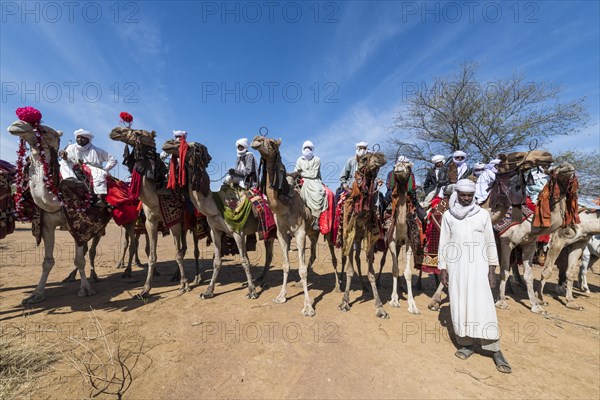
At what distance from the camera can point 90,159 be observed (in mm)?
6707

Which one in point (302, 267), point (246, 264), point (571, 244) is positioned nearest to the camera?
point (302, 267)

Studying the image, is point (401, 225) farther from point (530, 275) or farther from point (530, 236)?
point (530, 275)

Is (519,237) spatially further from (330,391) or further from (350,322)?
(330,391)

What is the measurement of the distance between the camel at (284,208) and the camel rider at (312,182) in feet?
0.57

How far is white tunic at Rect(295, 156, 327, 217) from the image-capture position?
614cm

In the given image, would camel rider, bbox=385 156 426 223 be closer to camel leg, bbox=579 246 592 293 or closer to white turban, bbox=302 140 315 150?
white turban, bbox=302 140 315 150

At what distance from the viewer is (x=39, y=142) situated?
4887 mm

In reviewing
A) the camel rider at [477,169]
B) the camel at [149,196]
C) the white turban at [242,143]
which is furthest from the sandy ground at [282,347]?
the white turban at [242,143]

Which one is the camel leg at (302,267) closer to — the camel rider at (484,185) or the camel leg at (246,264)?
the camel leg at (246,264)

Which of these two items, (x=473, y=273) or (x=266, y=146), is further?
(x=266, y=146)

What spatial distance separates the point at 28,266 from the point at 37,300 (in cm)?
472


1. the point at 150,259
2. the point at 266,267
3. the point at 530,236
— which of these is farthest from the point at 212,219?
the point at 530,236

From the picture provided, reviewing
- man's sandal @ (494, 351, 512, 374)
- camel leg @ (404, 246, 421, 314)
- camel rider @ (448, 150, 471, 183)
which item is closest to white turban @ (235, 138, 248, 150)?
camel leg @ (404, 246, 421, 314)

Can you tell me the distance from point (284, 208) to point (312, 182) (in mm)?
1298
